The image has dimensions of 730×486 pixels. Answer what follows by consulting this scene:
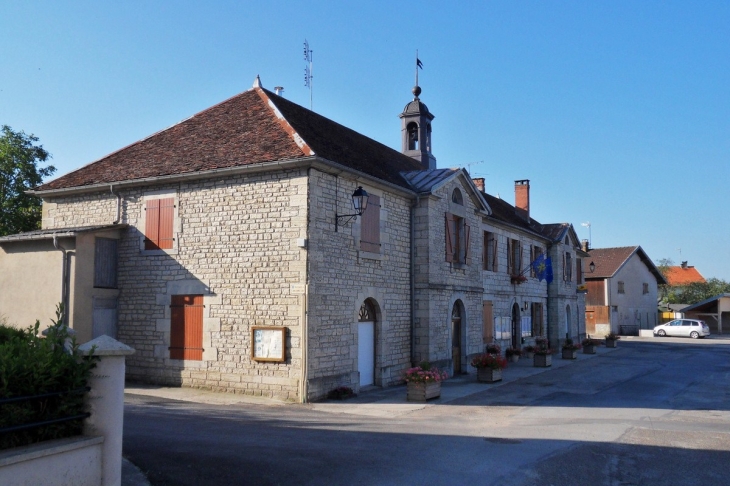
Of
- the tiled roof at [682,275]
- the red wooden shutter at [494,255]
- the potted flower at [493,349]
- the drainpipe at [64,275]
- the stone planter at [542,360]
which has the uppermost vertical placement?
the tiled roof at [682,275]

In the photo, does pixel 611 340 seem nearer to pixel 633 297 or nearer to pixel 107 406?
pixel 633 297

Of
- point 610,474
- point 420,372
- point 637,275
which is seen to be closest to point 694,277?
point 637,275

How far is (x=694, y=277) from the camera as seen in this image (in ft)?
243

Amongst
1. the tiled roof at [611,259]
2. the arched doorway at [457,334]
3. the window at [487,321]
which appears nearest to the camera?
the arched doorway at [457,334]

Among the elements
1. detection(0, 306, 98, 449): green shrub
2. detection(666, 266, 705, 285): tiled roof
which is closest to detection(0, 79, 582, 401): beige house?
detection(0, 306, 98, 449): green shrub

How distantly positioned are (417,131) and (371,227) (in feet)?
29.8

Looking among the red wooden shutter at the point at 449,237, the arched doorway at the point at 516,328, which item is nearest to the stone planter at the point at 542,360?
the arched doorway at the point at 516,328

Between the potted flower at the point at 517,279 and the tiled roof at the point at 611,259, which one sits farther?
the tiled roof at the point at 611,259

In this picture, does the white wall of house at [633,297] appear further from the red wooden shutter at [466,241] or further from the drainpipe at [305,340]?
the drainpipe at [305,340]

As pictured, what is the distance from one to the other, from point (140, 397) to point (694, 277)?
244 feet

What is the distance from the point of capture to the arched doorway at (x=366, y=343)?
15211 mm

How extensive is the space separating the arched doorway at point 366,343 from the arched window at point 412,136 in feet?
32.1

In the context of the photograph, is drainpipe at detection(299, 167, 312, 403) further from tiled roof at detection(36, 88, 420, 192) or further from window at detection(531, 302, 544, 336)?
window at detection(531, 302, 544, 336)

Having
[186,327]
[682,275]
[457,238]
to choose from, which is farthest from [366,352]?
[682,275]
